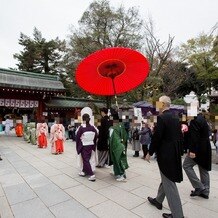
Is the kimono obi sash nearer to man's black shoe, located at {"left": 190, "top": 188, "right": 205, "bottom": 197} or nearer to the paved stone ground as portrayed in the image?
the paved stone ground

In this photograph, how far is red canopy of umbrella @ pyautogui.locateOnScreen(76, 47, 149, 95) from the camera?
496 cm

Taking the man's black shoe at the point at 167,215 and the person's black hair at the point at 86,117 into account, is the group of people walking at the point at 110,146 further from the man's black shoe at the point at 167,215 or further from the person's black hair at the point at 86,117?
the man's black shoe at the point at 167,215

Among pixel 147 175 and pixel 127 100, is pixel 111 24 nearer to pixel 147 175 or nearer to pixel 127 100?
Answer: pixel 127 100

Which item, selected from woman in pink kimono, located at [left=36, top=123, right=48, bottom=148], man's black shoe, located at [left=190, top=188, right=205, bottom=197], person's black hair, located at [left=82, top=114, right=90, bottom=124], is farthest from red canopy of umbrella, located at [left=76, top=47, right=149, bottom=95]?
woman in pink kimono, located at [left=36, top=123, right=48, bottom=148]

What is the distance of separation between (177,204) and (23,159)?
21.3 feet

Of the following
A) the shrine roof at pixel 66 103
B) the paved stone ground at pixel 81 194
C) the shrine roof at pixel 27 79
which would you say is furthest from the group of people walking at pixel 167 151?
the shrine roof at pixel 66 103

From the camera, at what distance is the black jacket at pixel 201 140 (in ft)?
13.5

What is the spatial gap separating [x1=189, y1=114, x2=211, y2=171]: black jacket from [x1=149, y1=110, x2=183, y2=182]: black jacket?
79 cm

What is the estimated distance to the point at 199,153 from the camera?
166 inches

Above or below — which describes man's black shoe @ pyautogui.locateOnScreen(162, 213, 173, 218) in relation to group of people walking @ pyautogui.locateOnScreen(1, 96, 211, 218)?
below

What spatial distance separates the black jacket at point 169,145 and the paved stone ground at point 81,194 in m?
0.80

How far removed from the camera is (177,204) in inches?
129

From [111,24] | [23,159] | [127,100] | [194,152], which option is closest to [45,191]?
[194,152]

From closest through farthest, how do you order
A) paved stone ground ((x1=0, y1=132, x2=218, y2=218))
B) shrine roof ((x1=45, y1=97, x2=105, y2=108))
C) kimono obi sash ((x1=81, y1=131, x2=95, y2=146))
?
1. paved stone ground ((x1=0, y1=132, x2=218, y2=218))
2. kimono obi sash ((x1=81, y1=131, x2=95, y2=146))
3. shrine roof ((x1=45, y1=97, x2=105, y2=108))
